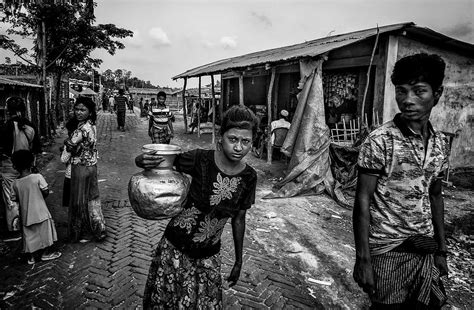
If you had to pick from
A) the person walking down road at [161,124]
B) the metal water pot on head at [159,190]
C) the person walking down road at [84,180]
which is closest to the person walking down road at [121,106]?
the person walking down road at [161,124]

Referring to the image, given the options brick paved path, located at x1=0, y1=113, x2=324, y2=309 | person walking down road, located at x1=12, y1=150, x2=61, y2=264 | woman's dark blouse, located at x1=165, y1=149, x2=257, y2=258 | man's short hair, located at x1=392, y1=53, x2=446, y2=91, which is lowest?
brick paved path, located at x1=0, y1=113, x2=324, y2=309

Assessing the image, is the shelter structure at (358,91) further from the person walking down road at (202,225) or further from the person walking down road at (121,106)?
the person walking down road at (121,106)

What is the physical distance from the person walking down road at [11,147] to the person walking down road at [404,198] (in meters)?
4.17

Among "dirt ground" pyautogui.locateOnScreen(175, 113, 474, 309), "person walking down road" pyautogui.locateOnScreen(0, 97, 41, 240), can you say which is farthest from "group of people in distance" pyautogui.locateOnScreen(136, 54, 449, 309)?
"person walking down road" pyautogui.locateOnScreen(0, 97, 41, 240)

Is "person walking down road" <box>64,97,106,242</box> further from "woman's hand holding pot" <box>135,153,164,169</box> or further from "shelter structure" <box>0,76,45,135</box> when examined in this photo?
"shelter structure" <box>0,76,45,135</box>

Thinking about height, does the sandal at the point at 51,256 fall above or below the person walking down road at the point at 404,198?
below

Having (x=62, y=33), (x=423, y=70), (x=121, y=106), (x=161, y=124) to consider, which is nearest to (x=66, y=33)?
Result: (x=62, y=33)

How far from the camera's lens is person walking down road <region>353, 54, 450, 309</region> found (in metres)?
1.71

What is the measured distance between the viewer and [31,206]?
3.31m

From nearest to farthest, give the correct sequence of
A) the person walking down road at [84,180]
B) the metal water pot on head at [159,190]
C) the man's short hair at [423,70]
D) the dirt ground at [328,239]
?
the metal water pot on head at [159,190]
the man's short hair at [423,70]
the dirt ground at [328,239]
the person walking down road at [84,180]

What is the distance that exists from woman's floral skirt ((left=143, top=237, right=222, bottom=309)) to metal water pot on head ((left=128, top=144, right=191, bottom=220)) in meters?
0.32

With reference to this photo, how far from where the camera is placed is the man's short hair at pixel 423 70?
5.57 feet

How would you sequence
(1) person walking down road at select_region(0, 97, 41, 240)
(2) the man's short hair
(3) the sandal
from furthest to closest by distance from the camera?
1. (1) person walking down road at select_region(0, 97, 41, 240)
2. (3) the sandal
3. (2) the man's short hair

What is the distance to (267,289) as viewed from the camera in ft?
10.3
